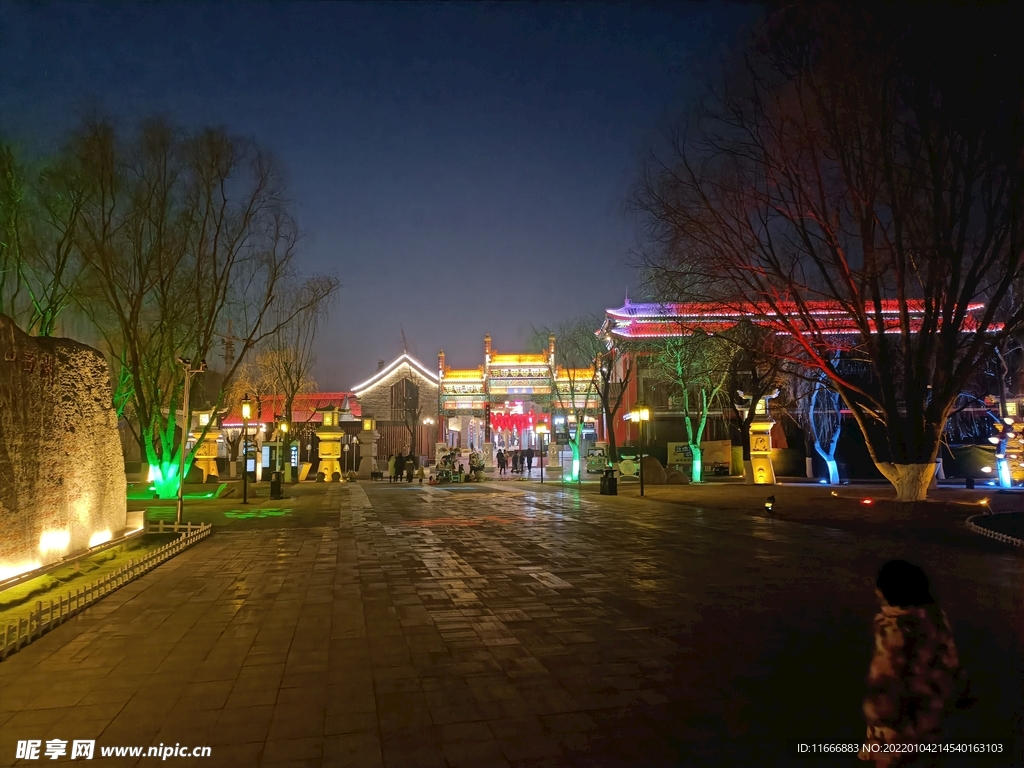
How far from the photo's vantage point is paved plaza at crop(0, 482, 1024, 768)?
3.64 m

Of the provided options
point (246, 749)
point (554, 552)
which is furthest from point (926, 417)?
point (246, 749)

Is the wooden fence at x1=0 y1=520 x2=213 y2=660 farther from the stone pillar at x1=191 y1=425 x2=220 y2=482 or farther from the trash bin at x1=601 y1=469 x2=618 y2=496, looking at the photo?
the stone pillar at x1=191 y1=425 x2=220 y2=482

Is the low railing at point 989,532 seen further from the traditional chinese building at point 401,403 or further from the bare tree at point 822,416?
the traditional chinese building at point 401,403

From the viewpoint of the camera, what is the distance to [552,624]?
602 centimetres

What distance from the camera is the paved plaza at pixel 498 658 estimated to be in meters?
3.64

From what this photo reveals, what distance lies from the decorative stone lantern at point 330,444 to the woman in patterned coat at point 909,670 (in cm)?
3257

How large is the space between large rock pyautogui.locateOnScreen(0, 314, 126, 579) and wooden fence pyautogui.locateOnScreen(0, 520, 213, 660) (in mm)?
946

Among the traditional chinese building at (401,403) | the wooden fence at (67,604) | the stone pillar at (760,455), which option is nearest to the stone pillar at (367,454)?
the traditional chinese building at (401,403)

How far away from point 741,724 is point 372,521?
12387 mm

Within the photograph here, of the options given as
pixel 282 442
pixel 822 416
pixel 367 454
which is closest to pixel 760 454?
pixel 822 416

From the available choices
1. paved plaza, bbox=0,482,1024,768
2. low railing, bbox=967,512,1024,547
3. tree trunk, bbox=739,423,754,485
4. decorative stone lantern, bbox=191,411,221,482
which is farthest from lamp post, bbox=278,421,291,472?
low railing, bbox=967,512,1024,547

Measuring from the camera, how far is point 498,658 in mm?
5043

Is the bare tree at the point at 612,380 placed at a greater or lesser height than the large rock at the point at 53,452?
greater

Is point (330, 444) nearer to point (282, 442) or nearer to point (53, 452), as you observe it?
point (282, 442)
